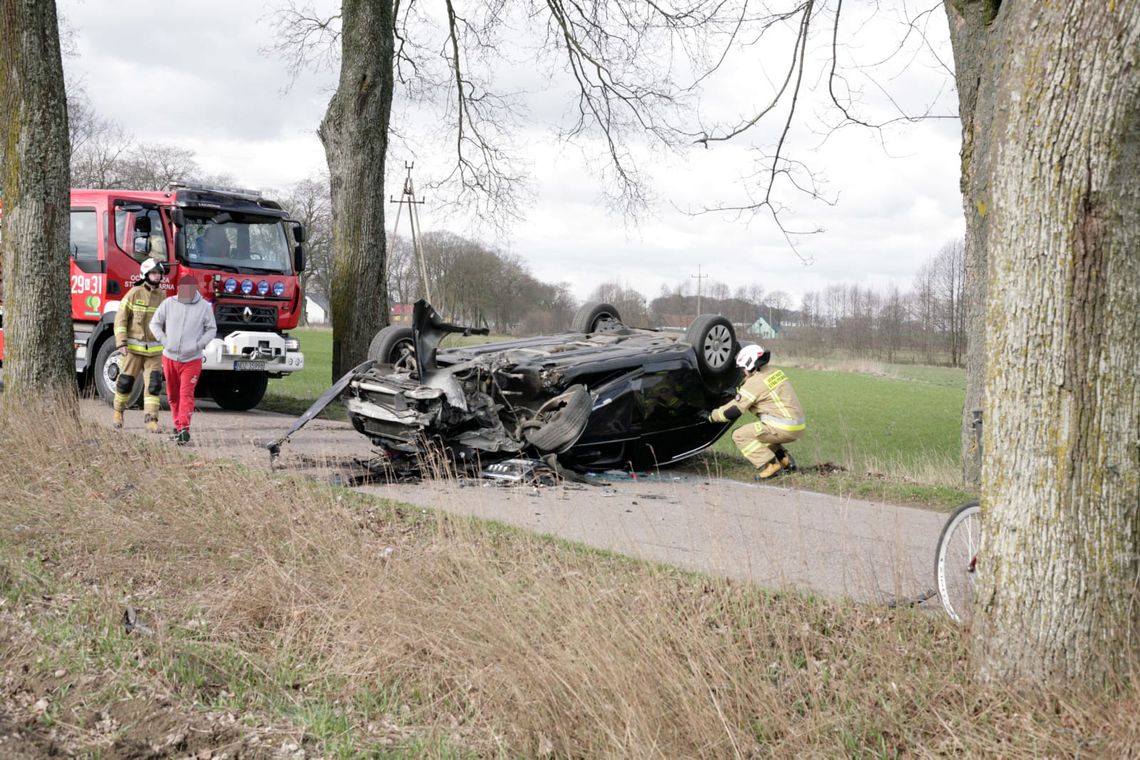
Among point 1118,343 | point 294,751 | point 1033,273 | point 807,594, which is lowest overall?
point 294,751

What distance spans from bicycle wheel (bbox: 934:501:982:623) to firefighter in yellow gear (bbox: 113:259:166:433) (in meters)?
8.86

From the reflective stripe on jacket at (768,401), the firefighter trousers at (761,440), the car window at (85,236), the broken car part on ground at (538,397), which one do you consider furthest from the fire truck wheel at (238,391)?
the reflective stripe on jacket at (768,401)

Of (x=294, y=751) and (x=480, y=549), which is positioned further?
(x=480, y=549)

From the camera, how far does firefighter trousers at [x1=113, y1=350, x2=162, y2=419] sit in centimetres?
1119

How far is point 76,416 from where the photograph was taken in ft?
33.9

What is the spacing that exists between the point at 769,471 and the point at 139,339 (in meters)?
6.90

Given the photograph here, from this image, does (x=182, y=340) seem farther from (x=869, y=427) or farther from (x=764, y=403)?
(x=869, y=427)

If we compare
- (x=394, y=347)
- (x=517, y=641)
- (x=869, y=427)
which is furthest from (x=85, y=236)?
(x=869, y=427)

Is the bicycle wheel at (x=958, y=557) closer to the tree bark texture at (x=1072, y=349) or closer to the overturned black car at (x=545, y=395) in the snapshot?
the tree bark texture at (x=1072, y=349)

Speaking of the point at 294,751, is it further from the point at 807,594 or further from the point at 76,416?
the point at 76,416

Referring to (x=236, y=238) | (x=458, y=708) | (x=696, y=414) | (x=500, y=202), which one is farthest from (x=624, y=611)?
(x=500, y=202)

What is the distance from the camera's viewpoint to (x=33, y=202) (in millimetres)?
10930

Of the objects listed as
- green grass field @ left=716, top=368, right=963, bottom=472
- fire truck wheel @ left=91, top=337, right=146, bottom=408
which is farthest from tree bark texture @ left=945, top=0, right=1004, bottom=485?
fire truck wheel @ left=91, top=337, right=146, bottom=408

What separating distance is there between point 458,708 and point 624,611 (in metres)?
0.82
